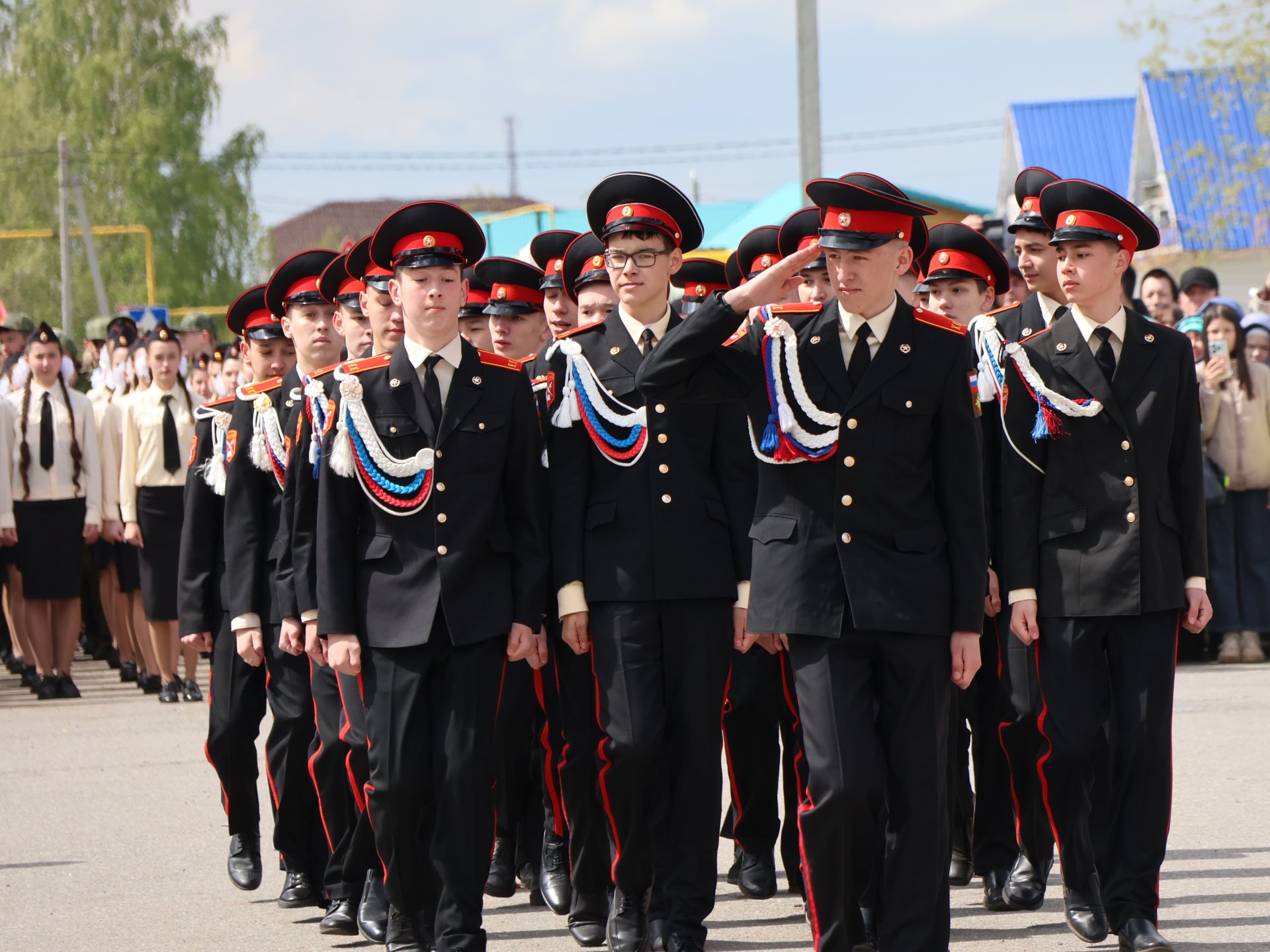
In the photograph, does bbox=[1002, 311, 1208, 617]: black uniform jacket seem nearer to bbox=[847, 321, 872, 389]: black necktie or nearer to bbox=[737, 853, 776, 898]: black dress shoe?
bbox=[847, 321, 872, 389]: black necktie

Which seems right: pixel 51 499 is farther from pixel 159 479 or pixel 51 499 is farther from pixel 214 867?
pixel 214 867

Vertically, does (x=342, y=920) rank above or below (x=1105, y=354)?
below

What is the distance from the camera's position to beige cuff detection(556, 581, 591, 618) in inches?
238

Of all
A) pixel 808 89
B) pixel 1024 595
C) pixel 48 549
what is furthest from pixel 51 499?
pixel 1024 595

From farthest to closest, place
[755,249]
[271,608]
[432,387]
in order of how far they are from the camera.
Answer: [755,249] < [271,608] < [432,387]

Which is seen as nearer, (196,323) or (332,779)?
(332,779)

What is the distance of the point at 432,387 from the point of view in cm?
594

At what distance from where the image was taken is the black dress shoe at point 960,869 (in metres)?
7.24

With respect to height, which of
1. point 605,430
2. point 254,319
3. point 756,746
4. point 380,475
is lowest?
point 756,746

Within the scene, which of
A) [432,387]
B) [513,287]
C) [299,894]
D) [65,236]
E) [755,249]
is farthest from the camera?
[65,236]

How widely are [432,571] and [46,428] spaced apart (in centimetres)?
849

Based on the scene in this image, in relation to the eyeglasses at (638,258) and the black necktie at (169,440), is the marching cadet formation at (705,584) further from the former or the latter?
the black necktie at (169,440)

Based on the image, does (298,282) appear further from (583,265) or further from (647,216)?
(647,216)

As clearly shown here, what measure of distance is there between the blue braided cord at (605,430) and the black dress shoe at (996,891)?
6.98ft
